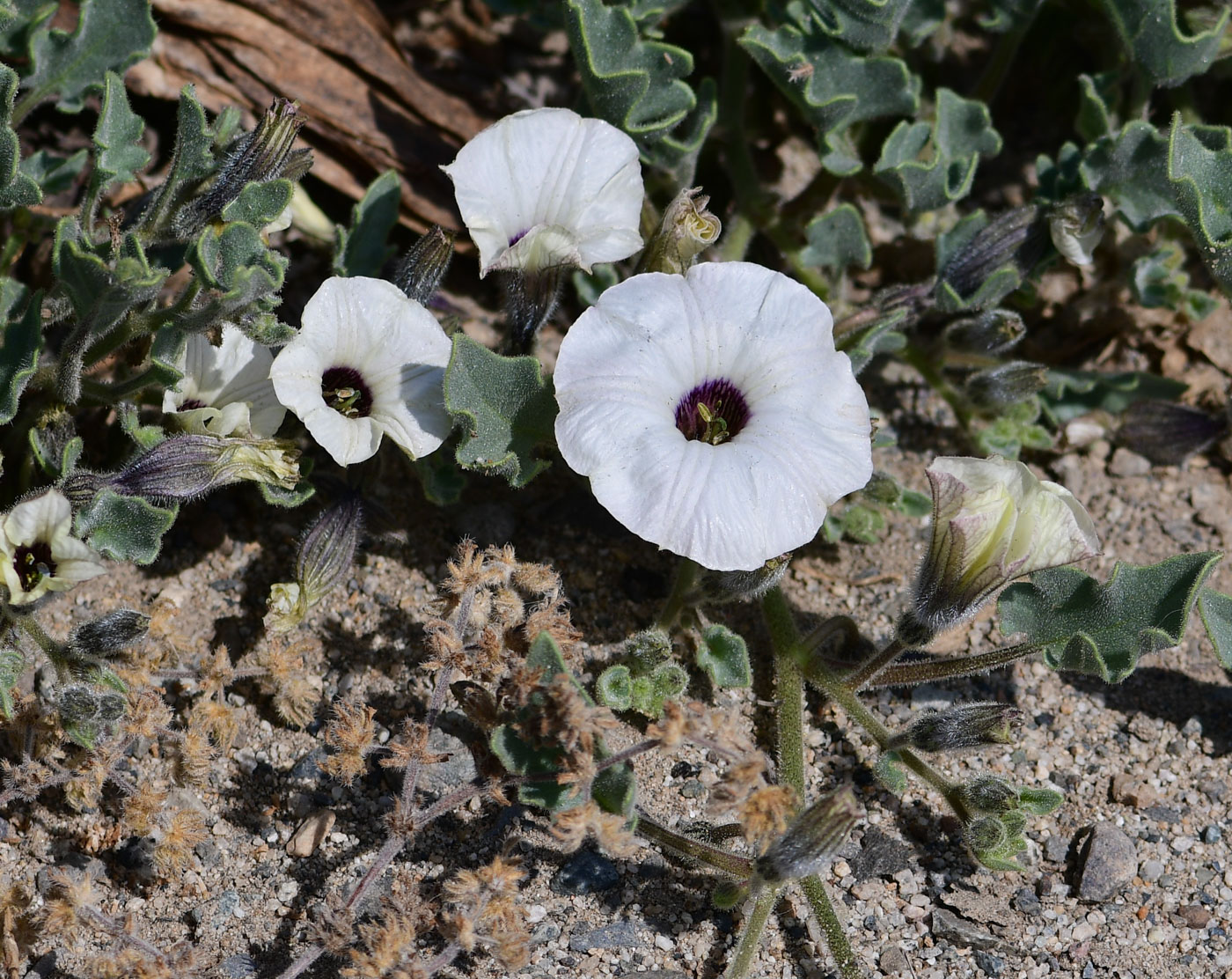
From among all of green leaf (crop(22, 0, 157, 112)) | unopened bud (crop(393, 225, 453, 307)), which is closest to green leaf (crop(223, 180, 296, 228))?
unopened bud (crop(393, 225, 453, 307))

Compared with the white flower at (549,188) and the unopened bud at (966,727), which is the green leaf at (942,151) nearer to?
the white flower at (549,188)

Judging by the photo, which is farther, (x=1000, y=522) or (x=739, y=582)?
(x=739, y=582)

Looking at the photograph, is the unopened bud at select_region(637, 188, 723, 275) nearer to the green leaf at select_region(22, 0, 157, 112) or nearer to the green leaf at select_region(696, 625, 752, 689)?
the green leaf at select_region(696, 625, 752, 689)

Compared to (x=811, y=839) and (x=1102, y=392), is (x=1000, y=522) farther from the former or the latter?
(x=1102, y=392)

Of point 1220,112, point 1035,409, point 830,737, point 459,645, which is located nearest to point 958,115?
point 1035,409

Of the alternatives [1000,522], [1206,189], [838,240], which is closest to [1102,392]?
[1206,189]
